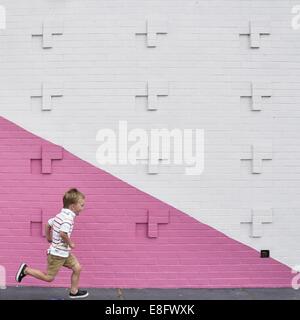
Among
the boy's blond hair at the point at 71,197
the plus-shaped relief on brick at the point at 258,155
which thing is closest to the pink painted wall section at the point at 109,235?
the boy's blond hair at the point at 71,197

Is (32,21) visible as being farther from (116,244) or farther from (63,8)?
(116,244)

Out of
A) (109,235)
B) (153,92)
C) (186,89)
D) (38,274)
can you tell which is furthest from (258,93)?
(38,274)

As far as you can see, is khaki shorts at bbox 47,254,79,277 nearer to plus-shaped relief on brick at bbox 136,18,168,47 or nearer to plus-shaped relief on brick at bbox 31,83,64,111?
plus-shaped relief on brick at bbox 31,83,64,111

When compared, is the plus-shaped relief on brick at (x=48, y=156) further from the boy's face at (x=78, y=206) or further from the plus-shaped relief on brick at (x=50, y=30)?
the plus-shaped relief on brick at (x=50, y=30)

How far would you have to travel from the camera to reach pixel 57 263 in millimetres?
6043

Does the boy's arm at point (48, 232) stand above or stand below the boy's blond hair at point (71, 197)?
below

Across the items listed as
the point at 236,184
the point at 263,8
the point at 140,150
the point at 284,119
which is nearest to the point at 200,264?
the point at 236,184

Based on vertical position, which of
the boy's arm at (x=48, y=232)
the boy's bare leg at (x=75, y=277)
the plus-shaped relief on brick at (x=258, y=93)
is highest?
the plus-shaped relief on brick at (x=258, y=93)

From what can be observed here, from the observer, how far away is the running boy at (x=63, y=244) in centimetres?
595

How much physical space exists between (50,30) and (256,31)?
238 centimetres

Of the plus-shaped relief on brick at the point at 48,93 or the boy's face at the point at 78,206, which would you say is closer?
the boy's face at the point at 78,206

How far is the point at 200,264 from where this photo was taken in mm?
6551

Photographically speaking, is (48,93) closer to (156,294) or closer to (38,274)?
(38,274)

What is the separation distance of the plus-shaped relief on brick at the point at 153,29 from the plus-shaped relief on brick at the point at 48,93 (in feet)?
3.69
